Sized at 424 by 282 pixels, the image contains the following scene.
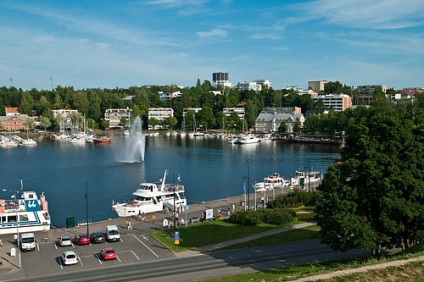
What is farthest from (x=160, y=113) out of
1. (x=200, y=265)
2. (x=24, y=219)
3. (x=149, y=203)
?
(x=200, y=265)

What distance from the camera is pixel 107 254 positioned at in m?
33.5

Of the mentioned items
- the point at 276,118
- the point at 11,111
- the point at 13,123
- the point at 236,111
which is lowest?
the point at 13,123

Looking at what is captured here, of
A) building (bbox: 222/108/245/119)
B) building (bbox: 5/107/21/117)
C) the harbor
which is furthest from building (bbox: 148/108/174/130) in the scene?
the harbor

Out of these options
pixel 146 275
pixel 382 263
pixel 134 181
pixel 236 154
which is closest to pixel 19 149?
pixel 236 154

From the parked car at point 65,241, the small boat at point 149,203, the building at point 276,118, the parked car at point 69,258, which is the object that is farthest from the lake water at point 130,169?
the building at point 276,118

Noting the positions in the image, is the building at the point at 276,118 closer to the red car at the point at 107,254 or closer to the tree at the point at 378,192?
the tree at the point at 378,192

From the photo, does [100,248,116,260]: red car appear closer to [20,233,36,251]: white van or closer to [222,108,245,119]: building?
[20,233,36,251]: white van

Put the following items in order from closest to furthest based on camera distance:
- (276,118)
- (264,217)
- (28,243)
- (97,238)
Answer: (28,243)
(97,238)
(264,217)
(276,118)

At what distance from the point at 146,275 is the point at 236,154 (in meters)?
85.0

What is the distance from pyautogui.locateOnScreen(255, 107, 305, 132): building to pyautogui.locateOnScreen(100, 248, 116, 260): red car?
137016mm

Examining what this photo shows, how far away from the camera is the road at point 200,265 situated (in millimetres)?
29750

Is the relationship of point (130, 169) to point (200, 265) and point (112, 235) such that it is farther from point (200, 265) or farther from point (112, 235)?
point (200, 265)

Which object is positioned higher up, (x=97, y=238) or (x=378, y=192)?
(x=378, y=192)

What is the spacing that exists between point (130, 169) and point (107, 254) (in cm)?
5419
